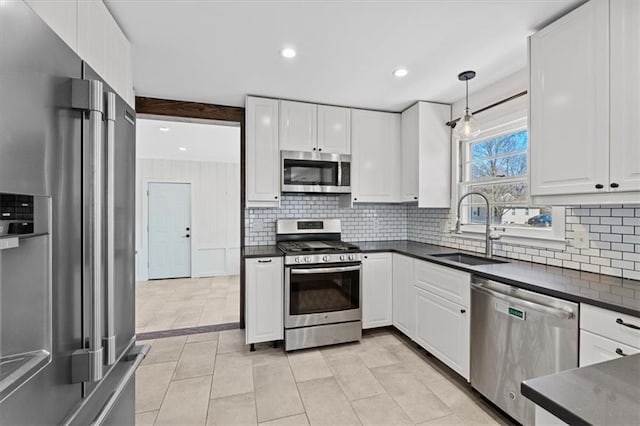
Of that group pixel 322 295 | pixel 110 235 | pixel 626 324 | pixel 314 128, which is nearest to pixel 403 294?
pixel 322 295

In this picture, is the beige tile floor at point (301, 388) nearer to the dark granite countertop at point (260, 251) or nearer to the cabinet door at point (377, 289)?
A: the cabinet door at point (377, 289)

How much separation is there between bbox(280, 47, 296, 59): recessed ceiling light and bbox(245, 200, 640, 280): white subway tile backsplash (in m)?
1.62

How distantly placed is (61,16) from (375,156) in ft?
9.49

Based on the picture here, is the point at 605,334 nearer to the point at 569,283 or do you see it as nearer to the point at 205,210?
the point at 569,283

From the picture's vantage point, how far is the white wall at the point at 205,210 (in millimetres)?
5801

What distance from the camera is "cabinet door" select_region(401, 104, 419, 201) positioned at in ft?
10.7

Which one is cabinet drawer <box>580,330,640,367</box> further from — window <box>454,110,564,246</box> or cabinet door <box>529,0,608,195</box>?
window <box>454,110,564,246</box>

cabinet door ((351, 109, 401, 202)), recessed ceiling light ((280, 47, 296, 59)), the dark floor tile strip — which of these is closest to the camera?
recessed ceiling light ((280, 47, 296, 59))

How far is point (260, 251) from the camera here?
9.85 ft

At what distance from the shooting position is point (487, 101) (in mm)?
2799

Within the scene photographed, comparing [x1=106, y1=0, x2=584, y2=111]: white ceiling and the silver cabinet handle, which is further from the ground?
[x1=106, y1=0, x2=584, y2=111]: white ceiling

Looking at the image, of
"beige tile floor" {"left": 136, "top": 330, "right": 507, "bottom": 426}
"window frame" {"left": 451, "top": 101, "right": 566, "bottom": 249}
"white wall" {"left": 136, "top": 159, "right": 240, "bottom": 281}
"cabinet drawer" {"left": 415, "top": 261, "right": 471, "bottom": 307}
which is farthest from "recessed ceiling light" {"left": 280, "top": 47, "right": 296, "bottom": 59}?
"white wall" {"left": 136, "top": 159, "right": 240, "bottom": 281}

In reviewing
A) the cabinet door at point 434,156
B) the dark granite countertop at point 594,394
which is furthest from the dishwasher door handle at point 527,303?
the cabinet door at point 434,156

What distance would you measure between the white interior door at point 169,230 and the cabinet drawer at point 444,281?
489 cm
